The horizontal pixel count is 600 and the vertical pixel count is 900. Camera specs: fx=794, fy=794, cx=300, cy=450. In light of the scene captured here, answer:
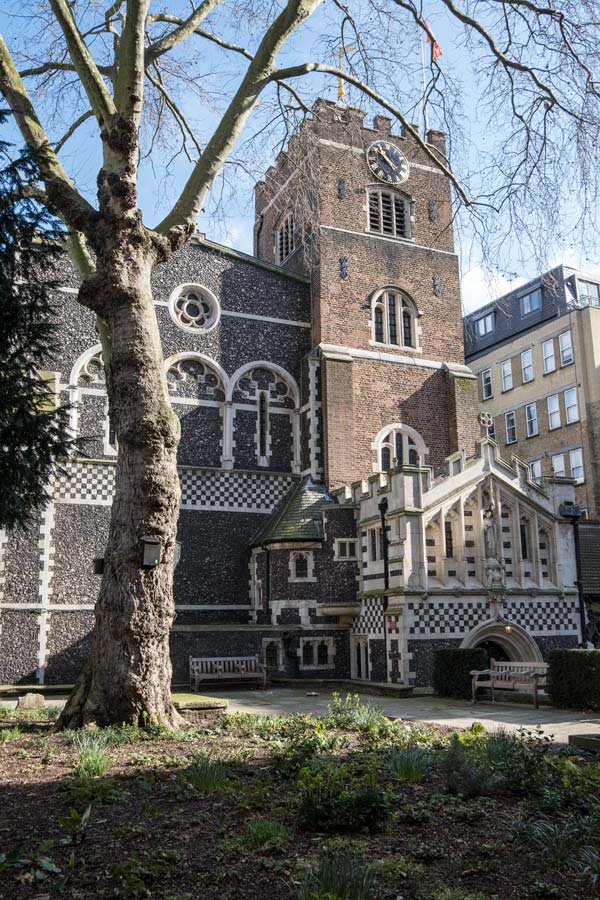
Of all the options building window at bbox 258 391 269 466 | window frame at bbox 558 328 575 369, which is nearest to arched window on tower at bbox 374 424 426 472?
building window at bbox 258 391 269 466

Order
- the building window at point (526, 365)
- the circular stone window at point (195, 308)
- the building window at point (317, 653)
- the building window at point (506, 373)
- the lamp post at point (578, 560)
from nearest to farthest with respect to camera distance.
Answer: the lamp post at point (578, 560), the building window at point (317, 653), the circular stone window at point (195, 308), the building window at point (526, 365), the building window at point (506, 373)

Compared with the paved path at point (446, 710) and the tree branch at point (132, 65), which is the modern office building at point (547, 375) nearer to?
the paved path at point (446, 710)

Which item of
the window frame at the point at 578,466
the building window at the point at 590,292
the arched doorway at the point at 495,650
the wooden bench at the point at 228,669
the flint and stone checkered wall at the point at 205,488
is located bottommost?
the wooden bench at the point at 228,669

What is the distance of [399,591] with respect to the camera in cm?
1861

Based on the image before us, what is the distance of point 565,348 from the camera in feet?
124

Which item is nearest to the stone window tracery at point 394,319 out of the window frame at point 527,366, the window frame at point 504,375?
the window frame at point 527,366

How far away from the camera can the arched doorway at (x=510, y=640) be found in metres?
19.3

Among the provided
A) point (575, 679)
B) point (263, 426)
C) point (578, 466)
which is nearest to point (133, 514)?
point (575, 679)

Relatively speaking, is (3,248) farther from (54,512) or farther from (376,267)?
(376,267)

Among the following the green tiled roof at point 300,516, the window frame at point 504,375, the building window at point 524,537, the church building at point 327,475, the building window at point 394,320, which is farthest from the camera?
the window frame at point 504,375

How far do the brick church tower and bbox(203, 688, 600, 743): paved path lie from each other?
739cm

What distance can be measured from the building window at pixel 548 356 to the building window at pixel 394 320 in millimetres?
14764

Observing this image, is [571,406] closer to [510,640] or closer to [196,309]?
[510,640]

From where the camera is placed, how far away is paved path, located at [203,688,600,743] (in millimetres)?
11188
